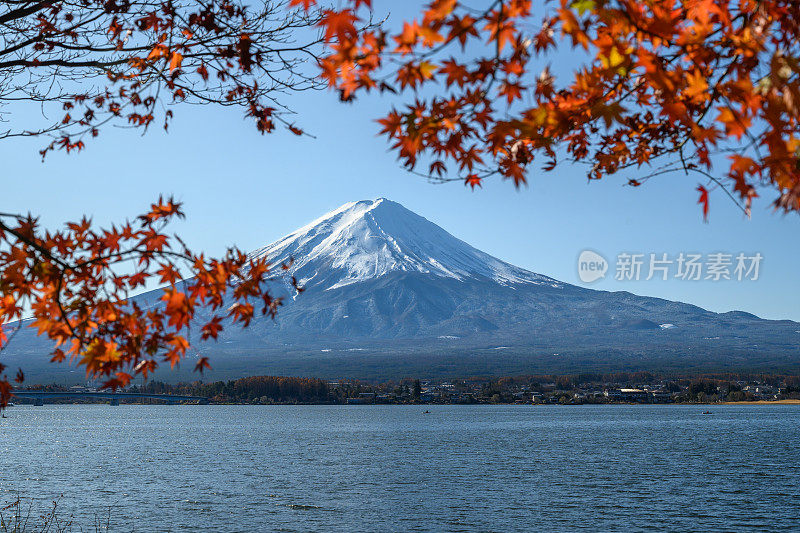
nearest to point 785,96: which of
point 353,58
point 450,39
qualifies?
point 450,39

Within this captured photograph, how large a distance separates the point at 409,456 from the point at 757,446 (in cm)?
3781

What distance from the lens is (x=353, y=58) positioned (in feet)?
14.1

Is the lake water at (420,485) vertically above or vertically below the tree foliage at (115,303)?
below

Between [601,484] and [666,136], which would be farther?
[601,484]

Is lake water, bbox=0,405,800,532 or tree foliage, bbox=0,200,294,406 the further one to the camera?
lake water, bbox=0,405,800,532

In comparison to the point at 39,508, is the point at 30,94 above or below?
above

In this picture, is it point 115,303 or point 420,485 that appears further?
point 420,485

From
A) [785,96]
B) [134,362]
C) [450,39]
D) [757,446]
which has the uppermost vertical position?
[450,39]

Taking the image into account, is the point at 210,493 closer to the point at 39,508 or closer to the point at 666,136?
the point at 39,508

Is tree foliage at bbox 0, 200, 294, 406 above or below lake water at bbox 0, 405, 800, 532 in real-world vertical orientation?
above

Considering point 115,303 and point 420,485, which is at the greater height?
point 115,303

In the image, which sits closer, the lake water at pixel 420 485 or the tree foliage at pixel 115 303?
the tree foliage at pixel 115 303

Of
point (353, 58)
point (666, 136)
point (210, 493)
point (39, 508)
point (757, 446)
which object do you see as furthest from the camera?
point (757, 446)

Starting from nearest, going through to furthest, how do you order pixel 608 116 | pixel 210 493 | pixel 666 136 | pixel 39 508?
pixel 608 116 < pixel 666 136 < pixel 39 508 < pixel 210 493
